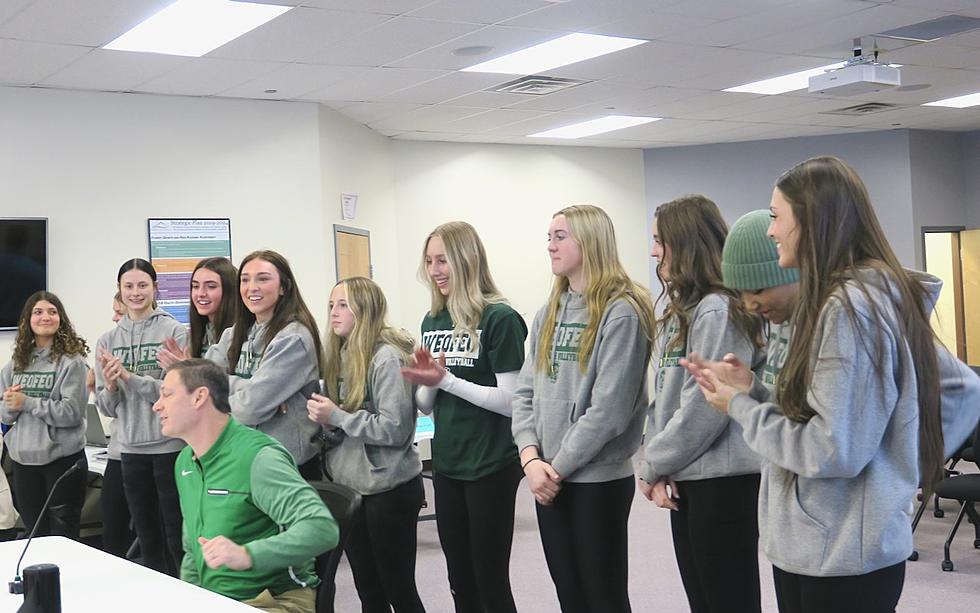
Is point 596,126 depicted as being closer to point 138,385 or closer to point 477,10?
point 477,10

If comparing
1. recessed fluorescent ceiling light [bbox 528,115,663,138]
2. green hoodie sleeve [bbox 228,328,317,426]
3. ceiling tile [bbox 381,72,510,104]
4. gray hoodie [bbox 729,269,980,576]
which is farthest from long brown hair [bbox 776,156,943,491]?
recessed fluorescent ceiling light [bbox 528,115,663,138]

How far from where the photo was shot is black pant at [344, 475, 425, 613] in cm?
335

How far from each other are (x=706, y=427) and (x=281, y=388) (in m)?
1.55

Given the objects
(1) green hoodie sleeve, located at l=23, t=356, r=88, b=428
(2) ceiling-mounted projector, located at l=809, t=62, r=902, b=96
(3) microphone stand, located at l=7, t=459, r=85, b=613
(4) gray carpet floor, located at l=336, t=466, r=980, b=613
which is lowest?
(4) gray carpet floor, located at l=336, t=466, r=980, b=613

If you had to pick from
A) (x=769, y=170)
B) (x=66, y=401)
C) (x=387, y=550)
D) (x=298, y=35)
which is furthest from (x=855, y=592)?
(x=769, y=170)

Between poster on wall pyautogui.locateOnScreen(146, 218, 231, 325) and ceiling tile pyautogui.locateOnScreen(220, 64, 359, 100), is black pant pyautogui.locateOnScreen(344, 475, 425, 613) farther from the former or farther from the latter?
poster on wall pyautogui.locateOnScreen(146, 218, 231, 325)

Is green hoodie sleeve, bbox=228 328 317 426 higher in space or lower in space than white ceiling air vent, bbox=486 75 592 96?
lower

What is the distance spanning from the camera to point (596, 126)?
9.34m

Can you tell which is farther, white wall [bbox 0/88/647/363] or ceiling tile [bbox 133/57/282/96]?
white wall [bbox 0/88/647/363]

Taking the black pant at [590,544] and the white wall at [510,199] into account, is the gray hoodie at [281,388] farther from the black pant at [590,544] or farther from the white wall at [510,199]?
the white wall at [510,199]

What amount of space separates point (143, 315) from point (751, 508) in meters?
2.89

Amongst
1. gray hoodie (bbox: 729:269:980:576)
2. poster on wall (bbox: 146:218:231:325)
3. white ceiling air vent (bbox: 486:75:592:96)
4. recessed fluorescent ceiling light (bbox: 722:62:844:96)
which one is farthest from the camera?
recessed fluorescent ceiling light (bbox: 722:62:844:96)

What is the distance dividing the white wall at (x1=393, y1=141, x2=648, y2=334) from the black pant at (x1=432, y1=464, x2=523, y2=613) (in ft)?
19.2

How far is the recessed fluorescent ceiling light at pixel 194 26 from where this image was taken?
5.07 m
